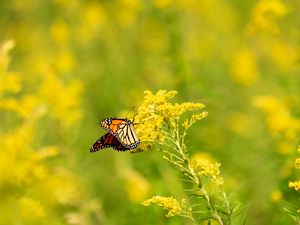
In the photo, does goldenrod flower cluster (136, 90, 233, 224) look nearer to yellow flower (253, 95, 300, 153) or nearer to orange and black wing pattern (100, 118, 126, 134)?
orange and black wing pattern (100, 118, 126, 134)

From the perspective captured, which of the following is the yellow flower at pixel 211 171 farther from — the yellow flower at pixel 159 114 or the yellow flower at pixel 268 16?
the yellow flower at pixel 268 16

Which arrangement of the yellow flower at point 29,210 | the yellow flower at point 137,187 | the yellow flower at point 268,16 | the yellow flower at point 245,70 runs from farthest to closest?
the yellow flower at point 245,70
the yellow flower at point 268,16
the yellow flower at point 137,187
the yellow flower at point 29,210

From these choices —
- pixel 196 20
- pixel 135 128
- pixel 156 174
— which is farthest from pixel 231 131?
pixel 135 128

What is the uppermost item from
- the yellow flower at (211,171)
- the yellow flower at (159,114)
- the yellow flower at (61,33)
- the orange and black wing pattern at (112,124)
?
the yellow flower at (61,33)

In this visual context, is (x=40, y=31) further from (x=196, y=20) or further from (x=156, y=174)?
(x=156, y=174)

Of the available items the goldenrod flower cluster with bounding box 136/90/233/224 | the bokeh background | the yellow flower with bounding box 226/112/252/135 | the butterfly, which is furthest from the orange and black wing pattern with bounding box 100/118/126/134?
the yellow flower with bounding box 226/112/252/135

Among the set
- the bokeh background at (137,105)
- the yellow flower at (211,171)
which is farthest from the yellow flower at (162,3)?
the yellow flower at (211,171)
